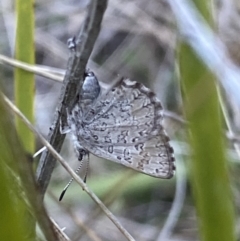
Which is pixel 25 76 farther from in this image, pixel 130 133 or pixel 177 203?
pixel 177 203

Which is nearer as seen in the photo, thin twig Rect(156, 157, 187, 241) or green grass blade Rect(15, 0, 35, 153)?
green grass blade Rect(15, 0, 35, 153)

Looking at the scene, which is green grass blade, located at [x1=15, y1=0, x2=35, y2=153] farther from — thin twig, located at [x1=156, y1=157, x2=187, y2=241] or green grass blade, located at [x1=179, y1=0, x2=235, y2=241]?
thin twig, located at [x1=156, y1=157, x2=187, y2=241]

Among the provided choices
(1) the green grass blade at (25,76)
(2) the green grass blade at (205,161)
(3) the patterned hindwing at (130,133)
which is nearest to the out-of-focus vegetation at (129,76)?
(1) the green grass blade at (25,76)

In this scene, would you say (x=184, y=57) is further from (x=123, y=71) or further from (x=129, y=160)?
(x=123, y=71)

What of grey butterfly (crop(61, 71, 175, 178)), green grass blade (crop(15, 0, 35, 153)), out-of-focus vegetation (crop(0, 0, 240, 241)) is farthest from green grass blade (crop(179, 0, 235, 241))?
out-of-focus vegetation (crop(0, 0, 240, 241))

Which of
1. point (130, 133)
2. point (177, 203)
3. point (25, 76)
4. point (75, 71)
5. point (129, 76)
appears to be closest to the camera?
point (75, 71)

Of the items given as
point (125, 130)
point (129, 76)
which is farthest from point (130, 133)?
point (129, 76)

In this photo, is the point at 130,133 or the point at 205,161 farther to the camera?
the point at 130,133

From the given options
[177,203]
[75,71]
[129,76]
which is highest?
[75,71]

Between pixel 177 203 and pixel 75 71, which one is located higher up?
pixel 75 71
